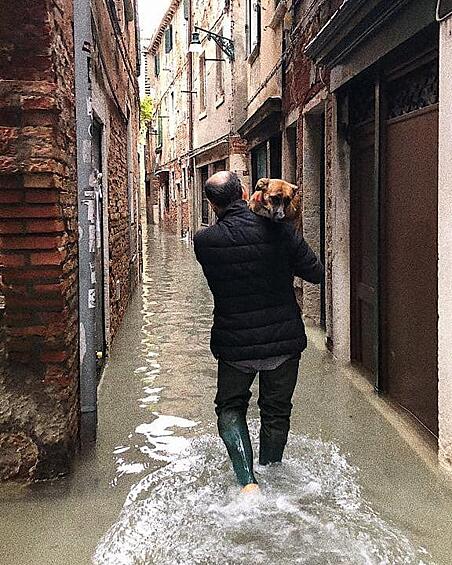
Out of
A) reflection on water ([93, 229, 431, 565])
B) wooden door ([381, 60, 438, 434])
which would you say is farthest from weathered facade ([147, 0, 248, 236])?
reflection on water ([93, 229, 431, 565])

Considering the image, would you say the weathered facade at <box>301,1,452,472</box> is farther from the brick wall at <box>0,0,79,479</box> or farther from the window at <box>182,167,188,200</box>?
the window at <box>182,167,188,200</box>

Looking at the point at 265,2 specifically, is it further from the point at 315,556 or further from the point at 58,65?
the point at 315,556

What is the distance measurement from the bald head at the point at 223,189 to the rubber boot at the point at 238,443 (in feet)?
3.61

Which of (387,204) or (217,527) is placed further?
(387,204)

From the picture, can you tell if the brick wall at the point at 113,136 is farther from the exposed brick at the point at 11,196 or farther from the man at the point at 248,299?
the man at the point at 248,299

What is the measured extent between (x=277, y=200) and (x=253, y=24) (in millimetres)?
10355

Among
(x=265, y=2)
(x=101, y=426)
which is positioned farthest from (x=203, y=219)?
(x=101, y=426)

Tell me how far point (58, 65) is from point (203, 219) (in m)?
19.7

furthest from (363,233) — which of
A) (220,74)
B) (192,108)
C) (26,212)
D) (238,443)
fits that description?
(192,108)

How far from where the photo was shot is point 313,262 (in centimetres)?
409

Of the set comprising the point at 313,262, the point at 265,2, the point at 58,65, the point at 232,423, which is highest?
the point at 265,2

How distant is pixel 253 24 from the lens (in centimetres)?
1351

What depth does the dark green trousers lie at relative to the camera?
410cm

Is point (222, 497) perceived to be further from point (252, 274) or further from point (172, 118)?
point (172, 118)
